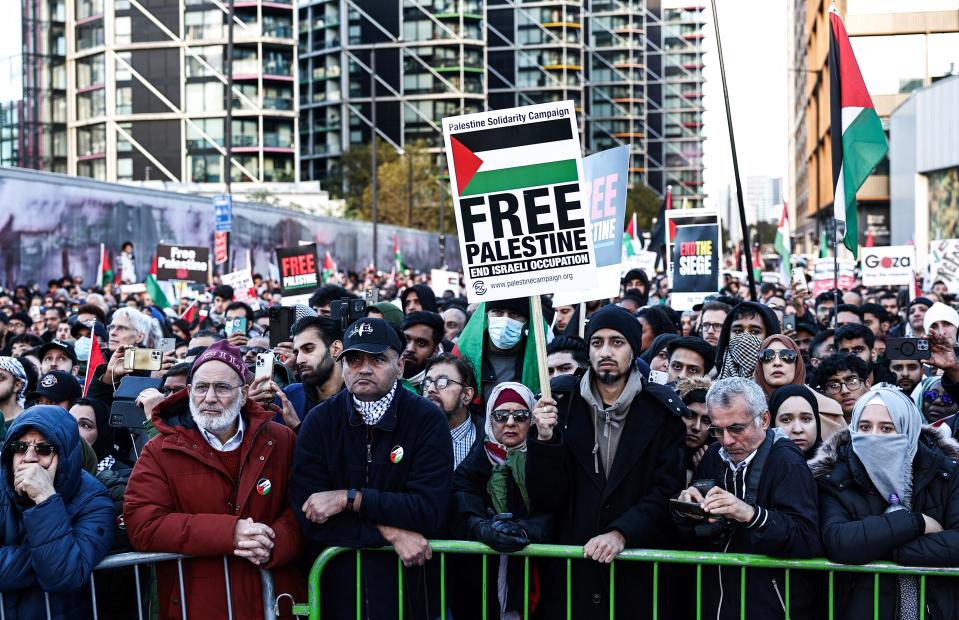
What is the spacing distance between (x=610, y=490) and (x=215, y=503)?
67.1 inches

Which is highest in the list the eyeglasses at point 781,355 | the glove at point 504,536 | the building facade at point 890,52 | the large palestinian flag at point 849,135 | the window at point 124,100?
the window at point 124,100

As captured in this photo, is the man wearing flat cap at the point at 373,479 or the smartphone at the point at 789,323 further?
the smartphone at the point at 789,323

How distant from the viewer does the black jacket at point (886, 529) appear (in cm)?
446

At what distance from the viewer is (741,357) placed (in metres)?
7.17

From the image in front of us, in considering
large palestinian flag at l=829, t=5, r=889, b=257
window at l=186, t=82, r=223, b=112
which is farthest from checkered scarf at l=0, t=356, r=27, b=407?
window at l=186, t=82, r=223, b=112

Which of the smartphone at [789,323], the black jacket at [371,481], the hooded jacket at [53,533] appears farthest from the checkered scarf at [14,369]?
the smartphone at [789,323]

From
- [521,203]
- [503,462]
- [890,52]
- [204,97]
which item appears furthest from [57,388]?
[204,97]

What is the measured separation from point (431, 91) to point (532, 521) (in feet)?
330

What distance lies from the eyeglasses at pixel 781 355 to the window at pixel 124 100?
77.6 metres

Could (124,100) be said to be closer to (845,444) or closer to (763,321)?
(763,321)

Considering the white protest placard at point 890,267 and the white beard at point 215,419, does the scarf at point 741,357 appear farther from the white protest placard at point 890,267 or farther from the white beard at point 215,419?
the white protest placard at point 890,267

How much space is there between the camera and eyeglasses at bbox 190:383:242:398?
4977mm

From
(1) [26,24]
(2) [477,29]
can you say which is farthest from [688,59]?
(1) [26,24]

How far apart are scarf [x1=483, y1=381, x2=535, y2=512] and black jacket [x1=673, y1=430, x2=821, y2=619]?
787mm
